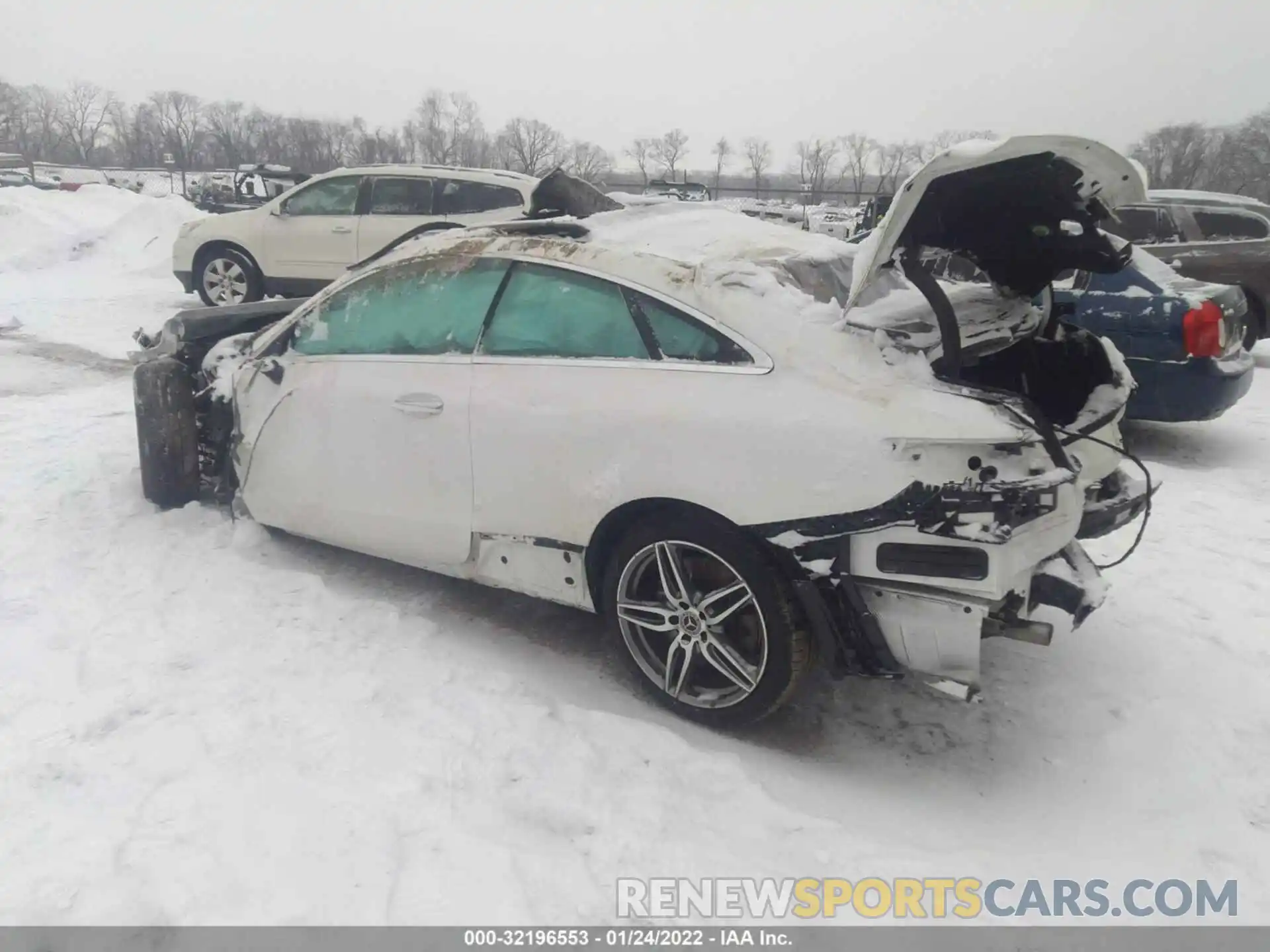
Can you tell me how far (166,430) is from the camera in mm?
4410

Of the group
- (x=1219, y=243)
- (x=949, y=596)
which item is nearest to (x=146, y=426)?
(x=949, y=596)

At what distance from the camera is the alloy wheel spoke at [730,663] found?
2.87 metres

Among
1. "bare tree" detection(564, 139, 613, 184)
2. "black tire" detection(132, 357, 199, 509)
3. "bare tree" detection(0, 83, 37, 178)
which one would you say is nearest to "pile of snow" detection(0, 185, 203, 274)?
"black tire" detection(132, 357, 199, 509)

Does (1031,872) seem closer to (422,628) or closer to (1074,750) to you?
(1074,750)

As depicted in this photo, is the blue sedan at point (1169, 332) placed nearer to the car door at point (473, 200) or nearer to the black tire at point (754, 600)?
the black tire at point (754, 600)

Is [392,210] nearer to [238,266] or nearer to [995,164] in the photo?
[238,266]

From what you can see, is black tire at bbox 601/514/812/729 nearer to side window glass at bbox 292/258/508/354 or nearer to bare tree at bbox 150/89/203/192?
side window glass at bbox 292/258/508/354

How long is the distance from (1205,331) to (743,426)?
176 inches

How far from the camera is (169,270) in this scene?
14.6 m

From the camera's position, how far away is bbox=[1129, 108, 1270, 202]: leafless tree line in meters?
A: 58.2

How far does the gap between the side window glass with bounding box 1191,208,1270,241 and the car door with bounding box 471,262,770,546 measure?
8372 mm

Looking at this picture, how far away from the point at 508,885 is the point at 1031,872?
4.70 feet

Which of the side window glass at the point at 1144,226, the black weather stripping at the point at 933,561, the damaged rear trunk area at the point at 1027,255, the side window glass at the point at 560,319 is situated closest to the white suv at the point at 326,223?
the side window glass at the point at 1144,226

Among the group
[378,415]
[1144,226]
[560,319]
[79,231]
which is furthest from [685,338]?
[79,231]
